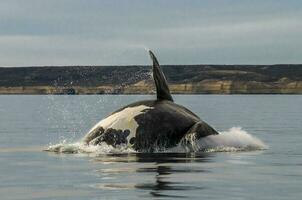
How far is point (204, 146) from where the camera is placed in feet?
97.0

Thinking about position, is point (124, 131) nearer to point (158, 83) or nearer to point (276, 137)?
point (158, 83)

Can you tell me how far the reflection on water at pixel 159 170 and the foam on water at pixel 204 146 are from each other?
1.10 m

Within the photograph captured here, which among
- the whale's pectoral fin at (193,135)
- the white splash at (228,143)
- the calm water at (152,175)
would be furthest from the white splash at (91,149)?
the white splash at (228,143)

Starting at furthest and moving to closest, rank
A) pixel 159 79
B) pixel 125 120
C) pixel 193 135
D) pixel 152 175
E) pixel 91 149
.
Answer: pixel 159 79, pixel 125 120, pixel 91 149, pixel 193 135, pixel 152 175

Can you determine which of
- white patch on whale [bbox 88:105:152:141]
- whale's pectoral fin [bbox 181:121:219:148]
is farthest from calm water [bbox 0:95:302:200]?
white patch on whale [bbox 88:105:152:141]

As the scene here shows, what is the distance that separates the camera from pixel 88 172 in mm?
22469

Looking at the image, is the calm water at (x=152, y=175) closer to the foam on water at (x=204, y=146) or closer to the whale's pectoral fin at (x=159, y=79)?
the foam on water at (x=204, y=146)

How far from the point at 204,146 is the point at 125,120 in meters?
2.92

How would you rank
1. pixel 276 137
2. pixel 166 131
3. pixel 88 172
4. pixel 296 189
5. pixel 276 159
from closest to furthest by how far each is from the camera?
pixel 296 189, pixel 88 172, pixel 276 159, pixel 166 131, pixel 276 137

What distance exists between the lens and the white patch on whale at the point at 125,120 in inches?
1162

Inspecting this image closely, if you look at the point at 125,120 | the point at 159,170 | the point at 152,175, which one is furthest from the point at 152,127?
the point at 152,175

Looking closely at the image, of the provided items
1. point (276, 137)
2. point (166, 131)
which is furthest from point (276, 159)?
point (276, 137)

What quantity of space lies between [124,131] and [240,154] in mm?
4186

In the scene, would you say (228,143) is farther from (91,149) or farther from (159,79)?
(91,149)
